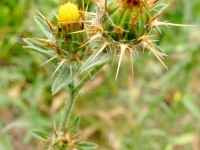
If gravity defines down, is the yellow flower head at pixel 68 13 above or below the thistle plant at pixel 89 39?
above

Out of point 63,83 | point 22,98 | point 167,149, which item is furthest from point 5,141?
point 167,149

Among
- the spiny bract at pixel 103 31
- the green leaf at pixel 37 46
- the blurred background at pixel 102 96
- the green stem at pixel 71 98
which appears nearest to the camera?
the spiny bract at pixel 103 31

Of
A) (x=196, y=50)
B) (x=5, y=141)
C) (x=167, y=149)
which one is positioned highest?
(x=196, y=50)

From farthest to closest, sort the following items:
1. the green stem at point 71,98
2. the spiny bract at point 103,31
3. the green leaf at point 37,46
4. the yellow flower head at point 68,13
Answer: the green stem at point 71,98, the green leaf at point 37,46, the yellow flower head at point 68,13, the spiny bract at point 103,31

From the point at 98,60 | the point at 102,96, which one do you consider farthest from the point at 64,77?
the point at 102,96

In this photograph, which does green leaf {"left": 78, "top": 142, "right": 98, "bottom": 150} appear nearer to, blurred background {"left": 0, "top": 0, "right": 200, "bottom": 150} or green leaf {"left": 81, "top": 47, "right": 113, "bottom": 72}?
green leaf {"left": 81, "top": 47, "right": 113, "bottom": 72}

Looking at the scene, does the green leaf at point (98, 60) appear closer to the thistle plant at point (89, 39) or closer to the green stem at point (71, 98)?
the thistle plant at point (89, 39)

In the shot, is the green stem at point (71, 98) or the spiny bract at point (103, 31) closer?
the spiny bract at point (103, 31)

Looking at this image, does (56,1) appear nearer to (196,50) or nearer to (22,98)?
(22,98)

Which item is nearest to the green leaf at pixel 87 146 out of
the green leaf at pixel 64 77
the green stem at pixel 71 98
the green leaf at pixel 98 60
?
the green stem at pixel 71 98
